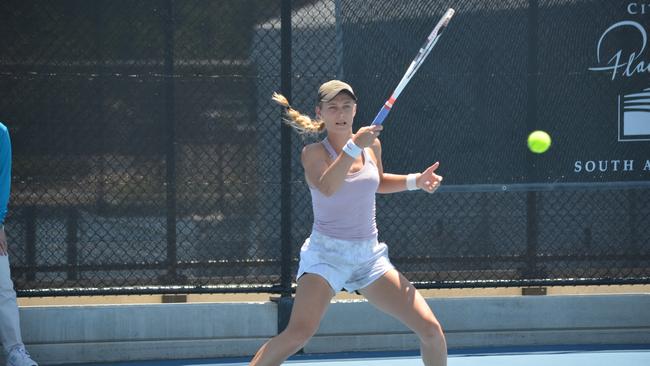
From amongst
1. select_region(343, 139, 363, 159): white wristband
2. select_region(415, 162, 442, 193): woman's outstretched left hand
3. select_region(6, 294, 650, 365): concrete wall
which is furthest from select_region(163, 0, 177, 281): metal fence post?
select_region(343, 139, 363, 159): white wristband

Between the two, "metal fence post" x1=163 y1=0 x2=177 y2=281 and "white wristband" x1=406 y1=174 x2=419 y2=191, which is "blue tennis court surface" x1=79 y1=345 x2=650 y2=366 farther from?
"white wristband" x1=406 y1=174 x2=419 y2=191

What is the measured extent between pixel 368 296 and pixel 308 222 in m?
1.93

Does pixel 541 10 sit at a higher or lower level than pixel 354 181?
higher

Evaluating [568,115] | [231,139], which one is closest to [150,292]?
[231,139]

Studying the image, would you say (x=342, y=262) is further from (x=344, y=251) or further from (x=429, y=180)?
(x=429, y=180)

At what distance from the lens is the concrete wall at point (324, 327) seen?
6758 mm

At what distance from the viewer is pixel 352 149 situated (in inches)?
183

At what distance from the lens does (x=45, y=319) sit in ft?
22.0

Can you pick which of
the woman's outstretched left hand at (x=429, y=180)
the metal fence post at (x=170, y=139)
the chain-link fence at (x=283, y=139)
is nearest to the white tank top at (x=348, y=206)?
the woman's outstretched left hand at (x=429, y=180)

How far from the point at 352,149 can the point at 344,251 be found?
578mm

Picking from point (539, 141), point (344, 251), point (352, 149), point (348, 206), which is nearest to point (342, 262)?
point (344, 251)

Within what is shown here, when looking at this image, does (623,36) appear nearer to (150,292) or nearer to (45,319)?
(150,292)

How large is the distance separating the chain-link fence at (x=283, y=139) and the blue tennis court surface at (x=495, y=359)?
1.57ft

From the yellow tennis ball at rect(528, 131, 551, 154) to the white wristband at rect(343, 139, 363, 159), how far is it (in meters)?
2.61
